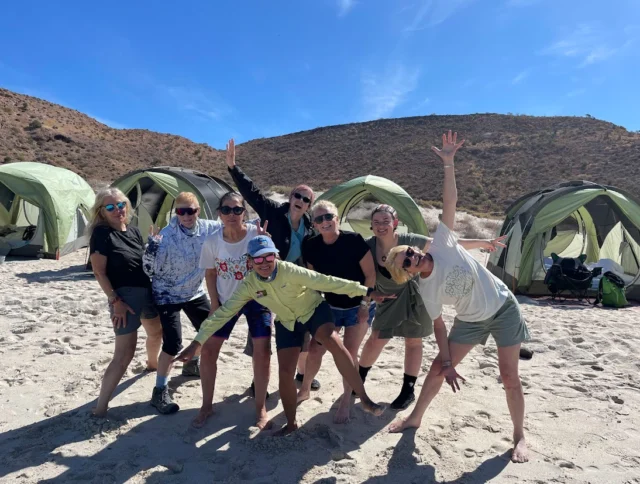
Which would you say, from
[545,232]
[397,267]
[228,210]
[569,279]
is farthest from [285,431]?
[545,232]

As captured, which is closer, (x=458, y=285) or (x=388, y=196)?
(x=458, y=285)

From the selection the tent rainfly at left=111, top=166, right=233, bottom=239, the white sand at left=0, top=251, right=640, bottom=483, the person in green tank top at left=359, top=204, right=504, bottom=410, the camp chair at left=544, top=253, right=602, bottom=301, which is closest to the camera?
the white sand at left=0, top=251, right=640, bottom=483

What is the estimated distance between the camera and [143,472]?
2.75m

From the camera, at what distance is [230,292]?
3365 mm

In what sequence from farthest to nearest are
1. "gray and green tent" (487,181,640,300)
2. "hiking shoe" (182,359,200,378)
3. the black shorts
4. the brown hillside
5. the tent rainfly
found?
the brown hillside → the tent rainfly → "gray and green tent" (487,181,640,300) → "hiking shoe" (182,359,200,378) → the black shorts

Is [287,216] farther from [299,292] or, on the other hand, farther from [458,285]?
[458,285]

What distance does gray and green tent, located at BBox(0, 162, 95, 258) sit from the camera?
10531mm

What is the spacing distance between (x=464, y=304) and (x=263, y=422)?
1.65 meters

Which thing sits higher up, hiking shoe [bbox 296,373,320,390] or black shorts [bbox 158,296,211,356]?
black shorts [bbox 158,296,211,356]

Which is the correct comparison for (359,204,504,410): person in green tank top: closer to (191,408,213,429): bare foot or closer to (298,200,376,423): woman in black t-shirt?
(298,200,376,423): woman in black t-shirt

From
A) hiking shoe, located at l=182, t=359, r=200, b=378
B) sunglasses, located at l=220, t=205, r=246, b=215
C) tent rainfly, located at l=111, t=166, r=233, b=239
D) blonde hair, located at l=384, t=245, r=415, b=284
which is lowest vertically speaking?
hiking shoe, located at l=182, t=359, r=200, b=378

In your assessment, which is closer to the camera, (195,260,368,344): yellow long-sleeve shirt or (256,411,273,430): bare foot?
(195,260,368,344): yellow long-sleeve shirt

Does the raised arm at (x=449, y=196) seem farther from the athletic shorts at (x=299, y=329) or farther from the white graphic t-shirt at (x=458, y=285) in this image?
A: the athletic shorts at (x=299, y=329)

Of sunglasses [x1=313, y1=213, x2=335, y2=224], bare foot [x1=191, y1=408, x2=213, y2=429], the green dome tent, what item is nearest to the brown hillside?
the green dome tent
